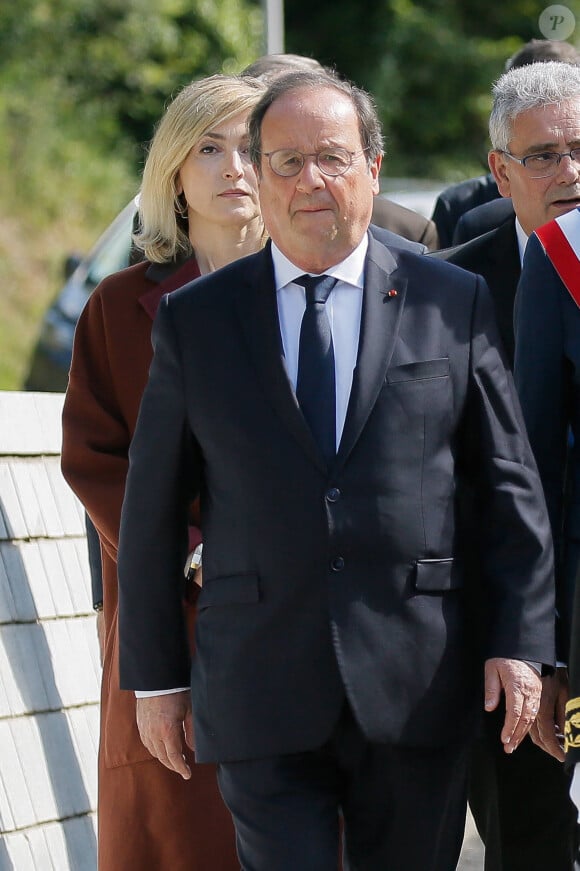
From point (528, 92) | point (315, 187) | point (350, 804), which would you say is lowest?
point (350, 804)

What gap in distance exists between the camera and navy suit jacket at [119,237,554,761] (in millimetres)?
3297

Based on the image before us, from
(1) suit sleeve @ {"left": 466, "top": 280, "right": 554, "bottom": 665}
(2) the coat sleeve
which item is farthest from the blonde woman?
(1) suit sleeve @ {"left": 466, "top": 280, "right": 554, "bottom": 665}

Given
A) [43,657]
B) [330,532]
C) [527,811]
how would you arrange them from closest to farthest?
[330,532] → [527,811] → [43,657]

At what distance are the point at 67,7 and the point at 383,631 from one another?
19.7 meters

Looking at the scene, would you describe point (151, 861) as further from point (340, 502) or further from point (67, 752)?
point (340, 502)

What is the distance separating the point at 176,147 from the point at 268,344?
1059mm

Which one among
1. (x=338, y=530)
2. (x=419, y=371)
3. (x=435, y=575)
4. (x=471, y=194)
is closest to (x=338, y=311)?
(x=419, y=371)

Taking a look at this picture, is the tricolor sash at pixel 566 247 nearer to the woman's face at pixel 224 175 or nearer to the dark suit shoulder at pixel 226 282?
the dark suit shoulder at pixel 226 282

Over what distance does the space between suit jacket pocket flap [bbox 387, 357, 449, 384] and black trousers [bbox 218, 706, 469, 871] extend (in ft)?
2.14

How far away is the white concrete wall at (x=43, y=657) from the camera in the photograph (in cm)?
436

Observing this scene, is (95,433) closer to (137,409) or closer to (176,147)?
(137,409)

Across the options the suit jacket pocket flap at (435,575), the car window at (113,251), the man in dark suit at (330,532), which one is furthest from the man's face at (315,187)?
the car window at (113,251)

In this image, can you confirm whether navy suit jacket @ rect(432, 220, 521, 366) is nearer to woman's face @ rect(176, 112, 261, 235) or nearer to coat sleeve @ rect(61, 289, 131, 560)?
woman's face @ rect(176, 112, 261, 235)

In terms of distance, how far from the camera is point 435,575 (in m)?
3.33
